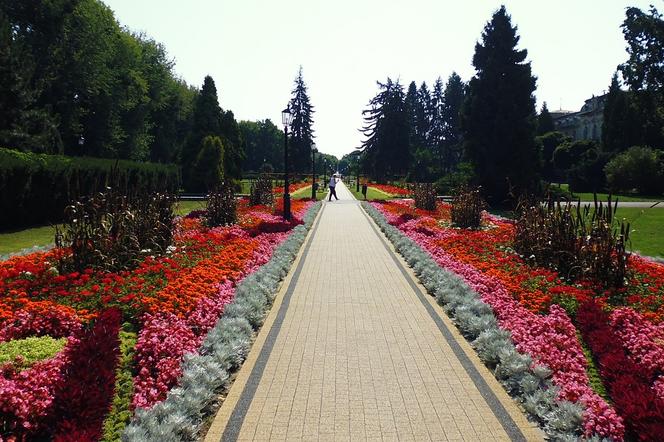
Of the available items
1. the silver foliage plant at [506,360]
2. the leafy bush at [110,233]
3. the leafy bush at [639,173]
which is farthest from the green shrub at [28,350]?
the leafy bush at [639,173]

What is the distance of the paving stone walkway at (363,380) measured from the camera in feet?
13.6

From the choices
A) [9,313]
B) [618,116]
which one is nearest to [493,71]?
[9,313]

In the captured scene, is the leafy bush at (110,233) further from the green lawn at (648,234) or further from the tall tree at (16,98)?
the tall tree at (16,98)

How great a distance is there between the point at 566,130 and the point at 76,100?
3892 inches

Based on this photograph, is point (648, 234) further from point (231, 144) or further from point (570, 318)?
point (231, 144)

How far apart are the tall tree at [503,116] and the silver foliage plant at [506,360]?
22519 millimetres

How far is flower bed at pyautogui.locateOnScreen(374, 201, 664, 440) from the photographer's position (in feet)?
14.4

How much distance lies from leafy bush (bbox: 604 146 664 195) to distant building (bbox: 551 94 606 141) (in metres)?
49.8

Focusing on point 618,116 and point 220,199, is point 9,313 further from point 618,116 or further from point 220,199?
point 618,116

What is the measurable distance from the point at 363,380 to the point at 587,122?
352 ft

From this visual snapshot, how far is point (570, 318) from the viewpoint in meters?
7.02

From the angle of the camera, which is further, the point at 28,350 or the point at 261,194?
the point at 261,194

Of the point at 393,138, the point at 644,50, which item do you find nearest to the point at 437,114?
the point at 393,138

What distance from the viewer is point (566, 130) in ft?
342
